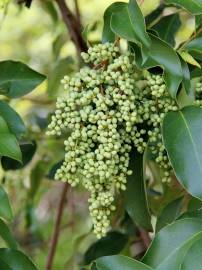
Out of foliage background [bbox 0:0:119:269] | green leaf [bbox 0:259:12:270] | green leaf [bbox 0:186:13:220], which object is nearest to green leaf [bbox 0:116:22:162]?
green leaf [bbox 0:186:13:220]

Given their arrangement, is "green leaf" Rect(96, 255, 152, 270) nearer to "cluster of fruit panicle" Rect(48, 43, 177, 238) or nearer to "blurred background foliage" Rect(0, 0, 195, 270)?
"cluster of fruit panicle" Rect(48, 43, 177, 238)

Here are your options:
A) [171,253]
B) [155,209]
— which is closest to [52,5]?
[155,209]

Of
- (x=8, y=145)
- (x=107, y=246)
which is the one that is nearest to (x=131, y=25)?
(x=8, y=145)

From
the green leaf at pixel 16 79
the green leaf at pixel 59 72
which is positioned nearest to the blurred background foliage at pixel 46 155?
the green leaf at pixel 59 72

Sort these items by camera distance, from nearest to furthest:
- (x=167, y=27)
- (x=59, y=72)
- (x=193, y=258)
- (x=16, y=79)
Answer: (x=193, y=258) → (x=16, y=79) → (x=167, y=27) → (x=59, y=72)

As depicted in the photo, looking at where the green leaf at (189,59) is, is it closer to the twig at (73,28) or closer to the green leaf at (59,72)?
the twig at (73,28)

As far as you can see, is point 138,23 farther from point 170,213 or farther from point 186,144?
point 170,213
